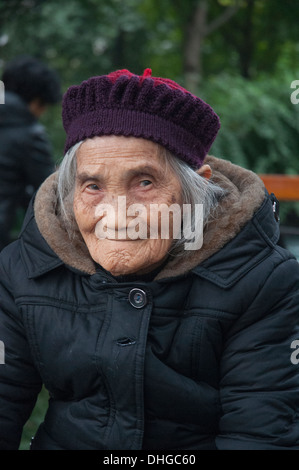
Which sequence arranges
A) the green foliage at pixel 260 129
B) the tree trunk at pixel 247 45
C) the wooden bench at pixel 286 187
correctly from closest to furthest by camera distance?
the wooden bench at pixel 286 187
the green foliage at pixel 260 129
the tree trunk at pixel 247 45

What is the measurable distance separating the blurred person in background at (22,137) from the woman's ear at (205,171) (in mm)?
2590

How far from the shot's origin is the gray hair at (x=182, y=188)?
5.98 feet

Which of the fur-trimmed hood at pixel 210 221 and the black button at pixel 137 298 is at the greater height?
the fur-trimmed hood at pixel 210 221

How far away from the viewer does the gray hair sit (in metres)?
1.82

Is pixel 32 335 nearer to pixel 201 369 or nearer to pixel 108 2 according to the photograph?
pixel 201 369

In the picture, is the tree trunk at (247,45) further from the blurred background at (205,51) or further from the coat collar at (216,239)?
the coat collar at (216,239)

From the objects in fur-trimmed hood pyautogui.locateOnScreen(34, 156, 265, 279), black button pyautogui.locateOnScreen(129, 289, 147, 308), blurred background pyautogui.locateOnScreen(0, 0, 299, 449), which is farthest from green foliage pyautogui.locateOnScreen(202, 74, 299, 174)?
black button pyautogui.locateOnScreen(129, 289, 147, 308)

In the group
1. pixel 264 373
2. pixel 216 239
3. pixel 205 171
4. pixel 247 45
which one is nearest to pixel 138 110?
pixel 205 171

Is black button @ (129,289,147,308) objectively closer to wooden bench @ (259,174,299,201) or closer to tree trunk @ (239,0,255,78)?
wooden bench @ (259,174,299,201)

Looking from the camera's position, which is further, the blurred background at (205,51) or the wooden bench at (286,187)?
the blurred background at (205,51)

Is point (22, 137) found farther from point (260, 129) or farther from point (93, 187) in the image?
point (93, 187)

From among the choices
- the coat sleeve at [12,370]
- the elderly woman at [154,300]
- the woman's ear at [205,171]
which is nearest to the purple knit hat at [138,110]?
the elderly woman at [154,300]
